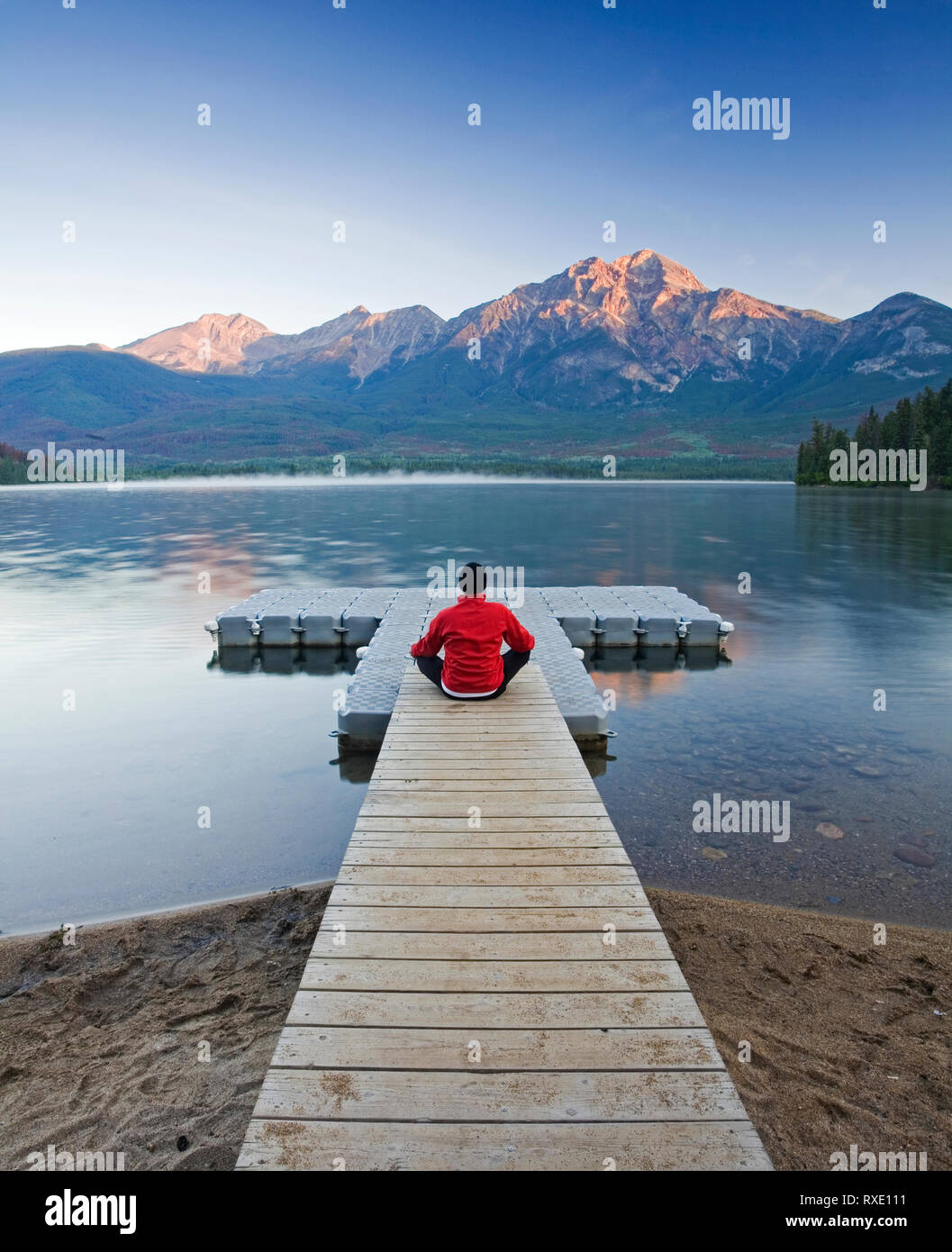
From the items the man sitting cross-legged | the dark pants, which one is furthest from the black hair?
the dark pants

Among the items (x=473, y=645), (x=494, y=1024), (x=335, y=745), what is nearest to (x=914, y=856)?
(x=473, y=645)

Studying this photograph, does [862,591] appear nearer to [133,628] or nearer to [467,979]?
[133,628]

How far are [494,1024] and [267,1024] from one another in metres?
2.04

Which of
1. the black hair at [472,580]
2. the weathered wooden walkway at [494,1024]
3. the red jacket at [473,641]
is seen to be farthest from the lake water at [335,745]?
the black hair at [472,580]

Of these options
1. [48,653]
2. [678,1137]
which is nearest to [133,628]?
[48,653]

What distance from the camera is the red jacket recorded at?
953cm

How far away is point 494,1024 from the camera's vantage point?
3.91 metres

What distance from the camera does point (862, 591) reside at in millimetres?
29094

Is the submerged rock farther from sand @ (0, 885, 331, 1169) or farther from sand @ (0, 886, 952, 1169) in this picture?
sand @ (0, 885, 331, 1169)

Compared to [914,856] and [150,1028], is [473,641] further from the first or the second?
[150,1028]

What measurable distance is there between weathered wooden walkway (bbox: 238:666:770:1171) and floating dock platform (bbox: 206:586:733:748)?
339 inches

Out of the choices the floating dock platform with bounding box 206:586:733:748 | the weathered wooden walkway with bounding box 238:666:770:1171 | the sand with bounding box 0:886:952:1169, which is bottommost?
the sand with bounding box 0:886:952:1169

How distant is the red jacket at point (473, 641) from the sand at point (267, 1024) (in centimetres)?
369
